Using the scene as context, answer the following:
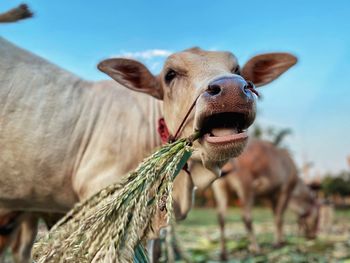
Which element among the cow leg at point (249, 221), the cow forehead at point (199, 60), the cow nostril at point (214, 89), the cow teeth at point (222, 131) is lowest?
the cow leg at point (249, 221)

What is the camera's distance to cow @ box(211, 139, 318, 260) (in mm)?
11023

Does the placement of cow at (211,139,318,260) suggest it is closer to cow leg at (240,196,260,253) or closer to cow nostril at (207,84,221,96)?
cow leg at (240,196,260,253)

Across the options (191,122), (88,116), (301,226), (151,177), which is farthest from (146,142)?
(301,226)

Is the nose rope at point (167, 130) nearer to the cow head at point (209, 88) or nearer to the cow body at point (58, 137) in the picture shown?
the cow head at point (209, 88)

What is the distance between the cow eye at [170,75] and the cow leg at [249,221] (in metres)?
6.74

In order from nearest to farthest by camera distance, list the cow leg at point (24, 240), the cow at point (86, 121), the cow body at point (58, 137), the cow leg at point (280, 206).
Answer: the cow at point (86, 121), the cow body at point (58, 137), the cow leg at point (24, 240), the cow leg at point (280, 206)

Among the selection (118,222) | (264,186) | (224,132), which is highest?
(224,132)

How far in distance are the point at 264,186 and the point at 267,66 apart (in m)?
8.48

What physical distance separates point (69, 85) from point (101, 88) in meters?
0.30

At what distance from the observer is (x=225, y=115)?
2.79 meters

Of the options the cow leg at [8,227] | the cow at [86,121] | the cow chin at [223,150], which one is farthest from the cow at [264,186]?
the cow chin at [223,150]

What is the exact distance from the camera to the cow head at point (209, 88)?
2.71 meters

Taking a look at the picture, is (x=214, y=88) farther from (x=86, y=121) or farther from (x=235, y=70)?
(x=86, y=121)

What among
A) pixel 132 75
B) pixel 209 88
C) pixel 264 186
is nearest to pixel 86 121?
pixel 132 75
